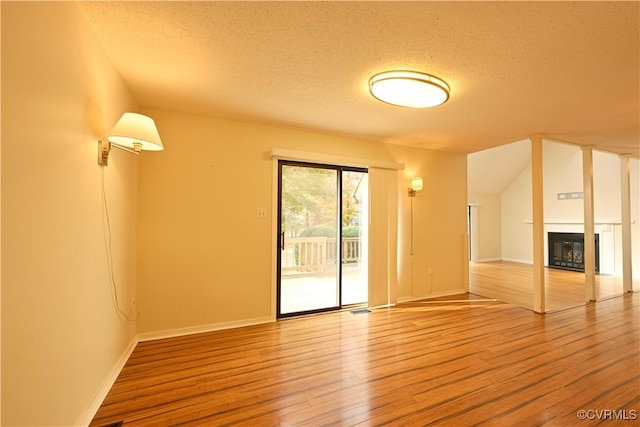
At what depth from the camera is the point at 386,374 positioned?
2199 millimetres

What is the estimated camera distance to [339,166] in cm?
383

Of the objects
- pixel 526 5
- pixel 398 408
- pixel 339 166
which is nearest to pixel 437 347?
pixel 398 408

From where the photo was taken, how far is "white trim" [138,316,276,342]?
9.27 ft

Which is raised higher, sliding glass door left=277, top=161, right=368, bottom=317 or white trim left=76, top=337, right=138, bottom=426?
sliding glass door left=277, top=161, right=368, bottom=317

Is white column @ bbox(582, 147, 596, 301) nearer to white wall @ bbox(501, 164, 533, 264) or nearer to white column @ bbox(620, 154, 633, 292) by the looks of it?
white column @ bbox(620, 154, 633, 292)

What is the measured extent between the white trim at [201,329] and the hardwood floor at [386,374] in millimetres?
98

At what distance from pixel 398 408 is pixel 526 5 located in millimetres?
2426

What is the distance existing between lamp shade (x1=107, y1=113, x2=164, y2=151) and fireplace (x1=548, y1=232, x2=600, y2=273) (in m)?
8.57

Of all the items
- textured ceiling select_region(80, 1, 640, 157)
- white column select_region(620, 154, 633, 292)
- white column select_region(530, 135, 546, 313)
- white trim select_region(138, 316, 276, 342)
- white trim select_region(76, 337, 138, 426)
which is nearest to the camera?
textured ceiling select_region(80, 1, 640, 157)

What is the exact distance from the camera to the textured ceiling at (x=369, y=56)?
4.94 ft

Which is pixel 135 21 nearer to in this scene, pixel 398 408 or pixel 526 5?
pixel 526 5

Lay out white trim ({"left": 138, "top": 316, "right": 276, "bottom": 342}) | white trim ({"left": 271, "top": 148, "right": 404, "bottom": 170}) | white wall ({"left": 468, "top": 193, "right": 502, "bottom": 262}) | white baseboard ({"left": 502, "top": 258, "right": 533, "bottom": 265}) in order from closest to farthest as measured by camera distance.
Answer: white trim ({"left": 138, "top": 316, "right": 276, "bottom": 342})
white trim ({"left": 271, "top": 148, "right": 404, "bottom": 170})
white baseboard ({"left": 502, "top": 258, "right": 533, "bottom": 265})
white wall ({"left": 468, "top": 193, "right": 502, "bottom": 262})

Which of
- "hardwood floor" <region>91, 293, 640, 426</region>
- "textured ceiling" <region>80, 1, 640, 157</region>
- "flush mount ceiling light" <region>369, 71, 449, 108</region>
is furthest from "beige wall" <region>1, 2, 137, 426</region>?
"flush mount ceiling light" <region>369, 71, 449, 108</region>

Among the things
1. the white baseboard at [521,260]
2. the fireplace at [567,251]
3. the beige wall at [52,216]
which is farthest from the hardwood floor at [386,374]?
the white baseboard at [521,260]
